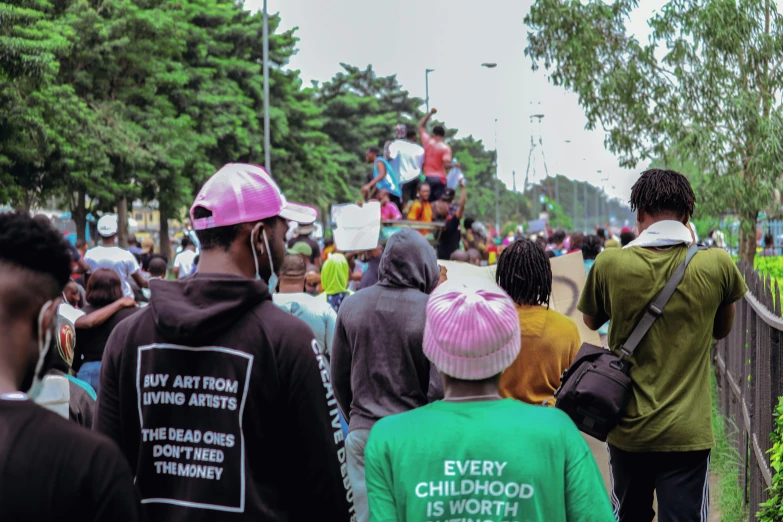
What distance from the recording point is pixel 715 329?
13.9ft

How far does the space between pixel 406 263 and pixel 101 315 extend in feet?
8.64

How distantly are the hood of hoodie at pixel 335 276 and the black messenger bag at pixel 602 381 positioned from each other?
19.0ft

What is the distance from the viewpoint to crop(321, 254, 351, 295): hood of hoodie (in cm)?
980

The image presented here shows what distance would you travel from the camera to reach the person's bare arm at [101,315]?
6598 millimetres

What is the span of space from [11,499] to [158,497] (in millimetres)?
934

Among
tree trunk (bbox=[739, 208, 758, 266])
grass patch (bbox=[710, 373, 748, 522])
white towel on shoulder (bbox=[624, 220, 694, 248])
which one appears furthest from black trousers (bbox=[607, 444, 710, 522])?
tree trunk (bbox=[739, 208, 758, 266])

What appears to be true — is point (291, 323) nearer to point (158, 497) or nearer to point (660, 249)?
point (158, 497)

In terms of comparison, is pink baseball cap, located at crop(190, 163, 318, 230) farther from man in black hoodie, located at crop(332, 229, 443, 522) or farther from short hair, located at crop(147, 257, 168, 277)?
short hair, located at crop(147, 257, 168, 277)

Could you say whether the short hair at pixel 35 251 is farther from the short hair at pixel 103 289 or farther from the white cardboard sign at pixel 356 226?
the white cardboard sign at pixel 356 226

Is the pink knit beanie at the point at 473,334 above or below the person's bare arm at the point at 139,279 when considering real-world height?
above

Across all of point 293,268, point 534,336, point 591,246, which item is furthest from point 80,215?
point 534,336

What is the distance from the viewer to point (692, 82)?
12.2 metres

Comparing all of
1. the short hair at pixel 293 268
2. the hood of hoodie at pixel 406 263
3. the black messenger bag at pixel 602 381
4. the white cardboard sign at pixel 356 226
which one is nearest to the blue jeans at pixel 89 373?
the short hair at pixel 293 268

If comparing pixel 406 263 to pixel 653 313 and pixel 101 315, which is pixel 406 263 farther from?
pixel 101 315
